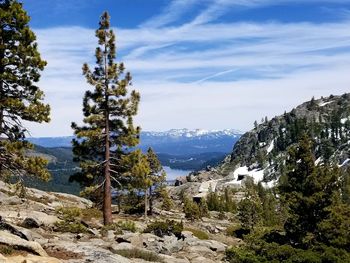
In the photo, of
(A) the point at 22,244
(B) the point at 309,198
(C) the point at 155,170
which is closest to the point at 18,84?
(A) the point at 22,244

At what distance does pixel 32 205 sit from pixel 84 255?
25785 mm

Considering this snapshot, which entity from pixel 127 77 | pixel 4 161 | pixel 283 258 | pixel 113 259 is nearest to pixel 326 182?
pixel 283 258

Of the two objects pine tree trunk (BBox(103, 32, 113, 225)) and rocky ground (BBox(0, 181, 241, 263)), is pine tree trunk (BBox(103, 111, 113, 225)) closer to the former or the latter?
pine tree trunk (BBox(103, 32, 113, 225))

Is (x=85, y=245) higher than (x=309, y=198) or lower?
higher

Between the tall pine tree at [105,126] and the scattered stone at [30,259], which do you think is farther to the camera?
the tall pine tree at [105,126]

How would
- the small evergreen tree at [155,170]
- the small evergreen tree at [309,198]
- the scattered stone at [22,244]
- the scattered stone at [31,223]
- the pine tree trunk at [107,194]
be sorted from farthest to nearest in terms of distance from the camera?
the small evergreen tree at [155,170] < the small evergreen tree at [309,198] < the pine tree trunk at [107,194] < the scattered stone at [31,223] < the scattered stone at [22,244]

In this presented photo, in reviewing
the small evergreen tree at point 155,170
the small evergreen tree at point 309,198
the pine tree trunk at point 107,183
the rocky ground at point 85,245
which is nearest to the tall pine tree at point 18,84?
the rocky ground at point 85,245

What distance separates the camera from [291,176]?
43.6m

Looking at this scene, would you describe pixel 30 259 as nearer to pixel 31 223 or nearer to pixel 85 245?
pixel 85 245

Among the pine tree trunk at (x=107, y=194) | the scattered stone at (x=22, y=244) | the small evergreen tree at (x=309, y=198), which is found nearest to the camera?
the scattered stone at (x=22, y=244)

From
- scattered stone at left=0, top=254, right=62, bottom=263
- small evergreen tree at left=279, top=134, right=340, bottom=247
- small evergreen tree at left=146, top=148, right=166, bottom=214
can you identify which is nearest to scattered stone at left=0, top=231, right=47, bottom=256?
scattered stone at left=0, top=254, right=62, bottom=263

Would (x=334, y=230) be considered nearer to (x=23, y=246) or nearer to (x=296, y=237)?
(x=296, y=237)

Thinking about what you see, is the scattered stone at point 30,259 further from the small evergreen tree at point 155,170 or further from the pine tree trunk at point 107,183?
the small evergreen tree at point 155,170

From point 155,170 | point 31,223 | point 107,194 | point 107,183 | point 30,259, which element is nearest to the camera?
point 30,259
